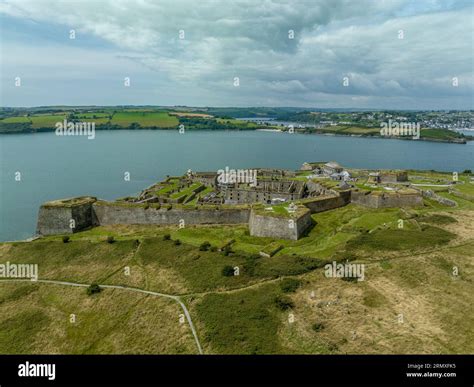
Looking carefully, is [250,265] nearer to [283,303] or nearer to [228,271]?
[228,271]

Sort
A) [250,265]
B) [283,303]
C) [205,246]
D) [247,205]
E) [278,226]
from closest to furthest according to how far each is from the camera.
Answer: [283,303], [250,265], [205,246], [278,226], [247,205]

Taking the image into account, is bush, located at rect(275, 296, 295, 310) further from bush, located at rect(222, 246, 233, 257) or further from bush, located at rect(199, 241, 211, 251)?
bush, located at rect(199, 241, 211, 251)

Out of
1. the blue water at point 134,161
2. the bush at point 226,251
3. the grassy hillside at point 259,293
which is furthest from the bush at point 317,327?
the blue water at point 134,161

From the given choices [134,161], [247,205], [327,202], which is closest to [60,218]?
[247,205]

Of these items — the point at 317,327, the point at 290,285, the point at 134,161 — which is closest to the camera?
the point at 317,327

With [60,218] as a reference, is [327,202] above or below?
above

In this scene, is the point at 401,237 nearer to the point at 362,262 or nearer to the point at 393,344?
the point at 362,262

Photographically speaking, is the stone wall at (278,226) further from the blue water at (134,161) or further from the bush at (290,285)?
the blue water at (134,161)
